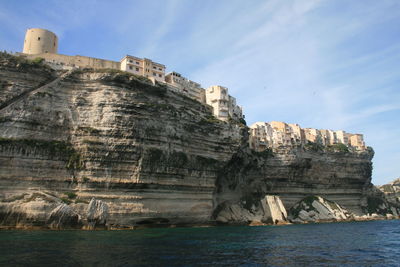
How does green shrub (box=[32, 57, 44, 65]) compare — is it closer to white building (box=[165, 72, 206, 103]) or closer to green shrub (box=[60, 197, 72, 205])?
green shrub (box=[60, 197, 72, 205])

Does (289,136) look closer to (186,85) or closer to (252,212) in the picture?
(252,212)

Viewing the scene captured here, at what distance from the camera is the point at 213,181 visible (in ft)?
175

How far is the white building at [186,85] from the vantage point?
6481 centimetres

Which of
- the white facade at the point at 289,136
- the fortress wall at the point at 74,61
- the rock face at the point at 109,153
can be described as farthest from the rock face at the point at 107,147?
the white facade at the point at 289,136

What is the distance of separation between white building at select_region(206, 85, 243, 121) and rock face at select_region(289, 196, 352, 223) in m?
24.0

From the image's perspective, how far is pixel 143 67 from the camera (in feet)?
194

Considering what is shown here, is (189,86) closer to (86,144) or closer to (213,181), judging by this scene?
(213,181)

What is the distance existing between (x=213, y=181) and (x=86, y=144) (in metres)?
21.2

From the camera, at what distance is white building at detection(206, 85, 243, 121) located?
217ft

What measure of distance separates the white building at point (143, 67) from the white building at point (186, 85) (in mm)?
3050

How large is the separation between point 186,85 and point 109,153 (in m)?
29.7

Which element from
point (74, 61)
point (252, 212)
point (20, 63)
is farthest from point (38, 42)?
point (252, 212)

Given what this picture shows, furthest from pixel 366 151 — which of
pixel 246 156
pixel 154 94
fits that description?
pixel 154 94

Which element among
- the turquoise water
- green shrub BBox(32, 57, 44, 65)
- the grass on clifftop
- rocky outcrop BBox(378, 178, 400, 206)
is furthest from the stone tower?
rocky outcrop BBox(378, 178, 400, 206)
